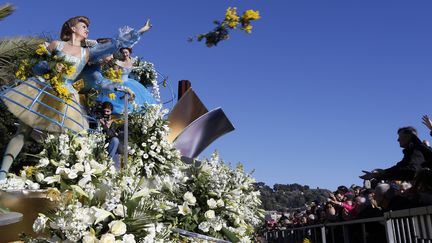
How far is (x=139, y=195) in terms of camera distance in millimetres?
3400

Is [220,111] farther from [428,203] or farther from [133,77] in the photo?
[428,203]

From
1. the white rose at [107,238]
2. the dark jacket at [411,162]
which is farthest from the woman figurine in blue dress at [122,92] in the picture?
the white rose at [107,238]

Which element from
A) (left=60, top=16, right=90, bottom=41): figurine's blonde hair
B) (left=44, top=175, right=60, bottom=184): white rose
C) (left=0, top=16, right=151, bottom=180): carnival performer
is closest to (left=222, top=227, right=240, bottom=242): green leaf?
(left=44, top=175, right=60, bottom=184): white rose

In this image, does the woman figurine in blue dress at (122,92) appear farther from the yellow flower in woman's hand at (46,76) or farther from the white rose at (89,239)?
the white rose at (89,239)

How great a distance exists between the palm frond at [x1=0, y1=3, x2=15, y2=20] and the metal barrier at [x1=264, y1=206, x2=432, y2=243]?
27.6ft

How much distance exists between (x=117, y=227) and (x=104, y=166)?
0.82m

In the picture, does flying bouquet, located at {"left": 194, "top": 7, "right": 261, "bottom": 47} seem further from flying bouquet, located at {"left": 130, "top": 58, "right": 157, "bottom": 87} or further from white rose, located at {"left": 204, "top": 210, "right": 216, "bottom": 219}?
flying bouquet, located at {"left": 130, "top": 58, "right": 157, "bottom": 87}

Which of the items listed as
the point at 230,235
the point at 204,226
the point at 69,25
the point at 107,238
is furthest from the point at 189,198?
the point at 69,25

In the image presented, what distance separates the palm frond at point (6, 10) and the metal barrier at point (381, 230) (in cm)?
840

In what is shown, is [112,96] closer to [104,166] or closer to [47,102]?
[47,102]

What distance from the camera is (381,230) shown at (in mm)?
6699

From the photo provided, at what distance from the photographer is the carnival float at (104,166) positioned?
3289 mm

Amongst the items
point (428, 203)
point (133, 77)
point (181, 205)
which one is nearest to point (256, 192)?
point (181, 205)

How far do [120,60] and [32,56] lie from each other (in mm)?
2162
